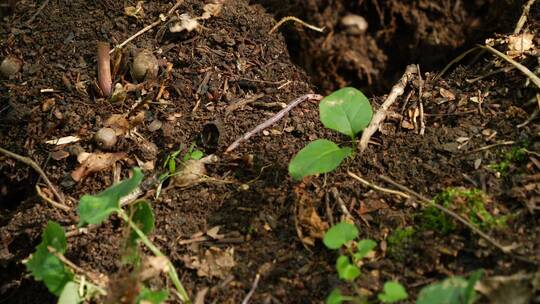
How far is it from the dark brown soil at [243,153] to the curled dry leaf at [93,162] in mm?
22

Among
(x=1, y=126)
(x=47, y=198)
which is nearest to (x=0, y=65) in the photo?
(x=1, y=126)

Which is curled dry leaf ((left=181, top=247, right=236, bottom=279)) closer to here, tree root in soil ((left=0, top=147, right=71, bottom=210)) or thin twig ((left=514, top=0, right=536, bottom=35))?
tree root in soil ((left=0, top=147, right=71, bottom=210))

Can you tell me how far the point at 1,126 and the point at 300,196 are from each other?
1050 mm

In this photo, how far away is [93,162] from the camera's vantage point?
183 centimetres

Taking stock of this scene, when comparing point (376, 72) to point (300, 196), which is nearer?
point (300, 196)

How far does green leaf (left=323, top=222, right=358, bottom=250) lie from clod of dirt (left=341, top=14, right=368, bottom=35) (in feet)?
4.95

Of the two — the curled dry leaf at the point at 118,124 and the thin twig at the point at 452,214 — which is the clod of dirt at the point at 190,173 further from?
the thin twig at the point at 452,214

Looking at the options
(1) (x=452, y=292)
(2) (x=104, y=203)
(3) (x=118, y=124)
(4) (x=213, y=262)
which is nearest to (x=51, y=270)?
(2) (x=104, y=203)

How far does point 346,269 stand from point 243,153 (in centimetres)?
55

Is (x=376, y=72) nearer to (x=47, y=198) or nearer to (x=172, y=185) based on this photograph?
(x=172, y=185)

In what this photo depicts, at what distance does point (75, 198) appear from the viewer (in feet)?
5.90

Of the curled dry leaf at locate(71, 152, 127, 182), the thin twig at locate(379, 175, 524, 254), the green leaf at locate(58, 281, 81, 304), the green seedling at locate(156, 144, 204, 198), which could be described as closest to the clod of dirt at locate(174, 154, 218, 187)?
the green seedling at locate(156, 144, 204, 198)

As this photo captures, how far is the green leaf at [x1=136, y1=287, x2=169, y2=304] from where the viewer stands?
1.39 m

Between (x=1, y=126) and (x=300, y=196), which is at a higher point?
(x=300, y=196)
